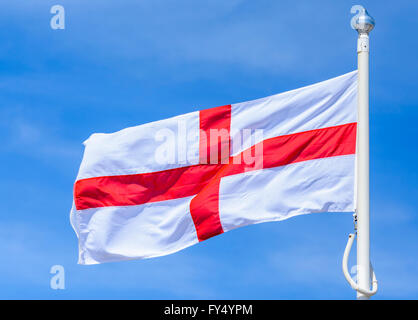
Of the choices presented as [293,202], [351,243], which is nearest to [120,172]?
[293,202]

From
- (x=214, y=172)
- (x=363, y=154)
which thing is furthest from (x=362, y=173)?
(x=214, y=172)

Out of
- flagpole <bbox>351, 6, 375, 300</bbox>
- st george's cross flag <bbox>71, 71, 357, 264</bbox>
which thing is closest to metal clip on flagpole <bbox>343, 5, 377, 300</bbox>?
flagpole <bbox>351, 6, 375, 300</bbox>

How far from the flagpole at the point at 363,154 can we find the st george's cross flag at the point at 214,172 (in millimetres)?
1180

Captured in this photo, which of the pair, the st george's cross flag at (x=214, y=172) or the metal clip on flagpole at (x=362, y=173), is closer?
the metal clip on flagpole at (x=362, y=173)

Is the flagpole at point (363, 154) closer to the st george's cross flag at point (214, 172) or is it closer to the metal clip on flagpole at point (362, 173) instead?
the metal clip on flagpole at point (362, 173)

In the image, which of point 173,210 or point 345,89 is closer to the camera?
point 345,89

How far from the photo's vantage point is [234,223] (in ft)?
41.7

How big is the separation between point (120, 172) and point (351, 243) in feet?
15.1

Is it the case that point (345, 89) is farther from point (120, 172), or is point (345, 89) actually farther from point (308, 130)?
point (120, 172)

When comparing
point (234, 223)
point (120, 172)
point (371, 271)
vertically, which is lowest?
point (371, 271)

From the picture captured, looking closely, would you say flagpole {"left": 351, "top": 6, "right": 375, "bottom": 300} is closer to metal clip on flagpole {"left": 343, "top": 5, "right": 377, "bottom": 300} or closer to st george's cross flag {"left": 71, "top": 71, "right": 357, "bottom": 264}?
metal clip on flagpole {"left": 343, "top": 5, "right": 377, "bottom": 300}

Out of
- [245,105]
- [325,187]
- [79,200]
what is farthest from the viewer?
[79,200]

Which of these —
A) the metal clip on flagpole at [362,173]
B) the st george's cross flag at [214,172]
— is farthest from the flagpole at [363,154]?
the st george's cross flag at [214,172]

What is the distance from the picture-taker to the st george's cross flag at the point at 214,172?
12.4m
